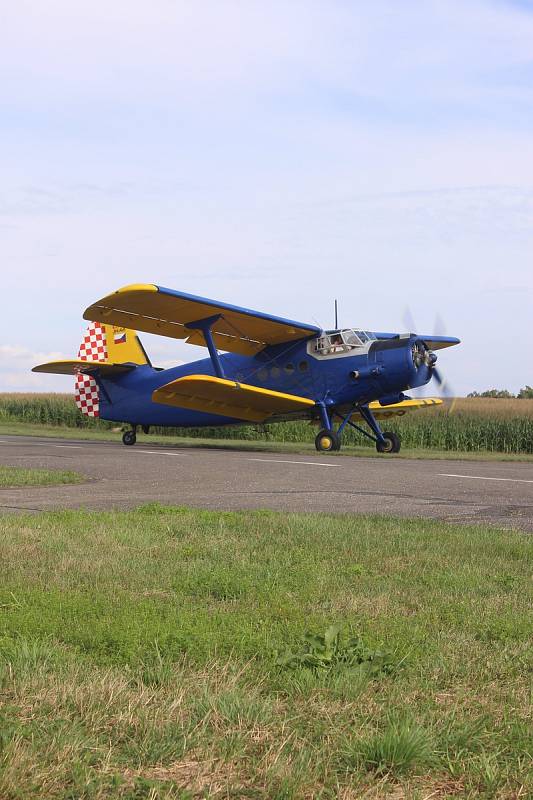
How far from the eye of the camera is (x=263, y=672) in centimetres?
334

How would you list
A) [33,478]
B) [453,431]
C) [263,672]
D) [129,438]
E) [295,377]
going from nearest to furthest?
[263,672], [33,478], [295,377], [129,438], [453,431]

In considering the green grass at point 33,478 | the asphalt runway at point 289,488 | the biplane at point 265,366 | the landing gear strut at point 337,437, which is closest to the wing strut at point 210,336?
the biplane at point 265,366

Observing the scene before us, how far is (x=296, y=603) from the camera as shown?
4410mm

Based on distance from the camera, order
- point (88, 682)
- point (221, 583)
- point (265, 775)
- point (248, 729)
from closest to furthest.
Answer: point (265, 775), point (248, 729), point (88, 682), point (221, 583)

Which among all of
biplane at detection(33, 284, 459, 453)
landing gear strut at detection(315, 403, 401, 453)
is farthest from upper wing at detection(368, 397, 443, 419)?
landing gear strut at detection(315, 403, 401, 453)

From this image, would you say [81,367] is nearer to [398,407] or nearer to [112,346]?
[112,346]

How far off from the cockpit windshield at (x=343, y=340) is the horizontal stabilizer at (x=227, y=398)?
1457 mm

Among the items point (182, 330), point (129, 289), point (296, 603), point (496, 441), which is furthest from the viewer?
point (496, 441)

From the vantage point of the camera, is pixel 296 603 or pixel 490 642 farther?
pixel 296 603

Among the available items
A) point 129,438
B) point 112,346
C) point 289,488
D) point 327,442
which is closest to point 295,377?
point 327,442

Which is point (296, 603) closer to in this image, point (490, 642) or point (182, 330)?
point (490, 642)

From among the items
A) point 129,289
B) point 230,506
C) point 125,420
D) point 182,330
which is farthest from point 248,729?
point 125,420

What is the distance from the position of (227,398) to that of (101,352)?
7.59m

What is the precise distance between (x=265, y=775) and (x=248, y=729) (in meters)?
0.32
